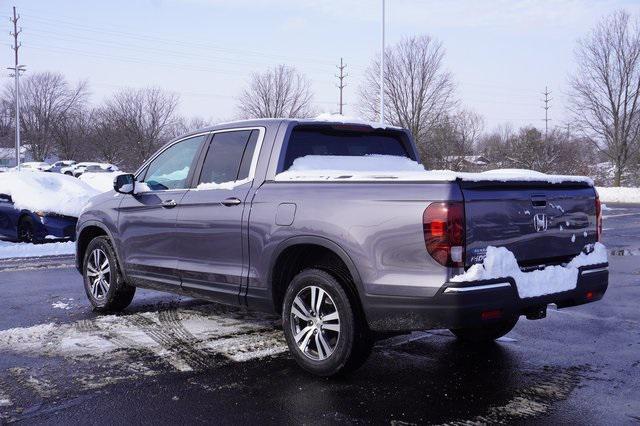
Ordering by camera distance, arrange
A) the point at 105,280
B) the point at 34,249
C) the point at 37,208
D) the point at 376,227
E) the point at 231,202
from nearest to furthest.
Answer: the point at 376,227 < the point at 231,202 < the point at 105,280 < the point at 34,249 < the point at 37,208

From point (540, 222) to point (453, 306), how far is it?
1.03 meters

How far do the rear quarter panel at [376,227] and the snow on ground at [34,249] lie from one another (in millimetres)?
8389

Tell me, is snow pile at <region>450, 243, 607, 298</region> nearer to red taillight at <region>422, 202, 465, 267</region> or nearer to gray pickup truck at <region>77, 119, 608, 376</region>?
gray pickup truck at <region>77, 119, 608, 376</region>

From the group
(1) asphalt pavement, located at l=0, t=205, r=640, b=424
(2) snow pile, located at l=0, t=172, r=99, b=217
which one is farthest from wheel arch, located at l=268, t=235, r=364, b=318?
(2) snow pile, located at l=0, t=172, r=99, b=217

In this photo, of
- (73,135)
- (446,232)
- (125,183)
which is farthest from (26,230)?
(73,135)

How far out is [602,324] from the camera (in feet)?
20.6

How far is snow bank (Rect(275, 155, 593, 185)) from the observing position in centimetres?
411

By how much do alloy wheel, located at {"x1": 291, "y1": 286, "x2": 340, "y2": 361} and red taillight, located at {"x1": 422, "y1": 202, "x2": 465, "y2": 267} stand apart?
89cm

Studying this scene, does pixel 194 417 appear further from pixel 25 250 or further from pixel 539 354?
pixel 25 250

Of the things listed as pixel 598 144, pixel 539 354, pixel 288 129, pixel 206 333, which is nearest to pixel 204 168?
pixel 288 129

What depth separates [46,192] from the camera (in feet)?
42.8

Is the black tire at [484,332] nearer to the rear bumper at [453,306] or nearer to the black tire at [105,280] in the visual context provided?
the rear bumper at [453,306]

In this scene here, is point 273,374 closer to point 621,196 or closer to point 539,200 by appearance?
point 539,200

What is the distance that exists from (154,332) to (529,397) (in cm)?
324
